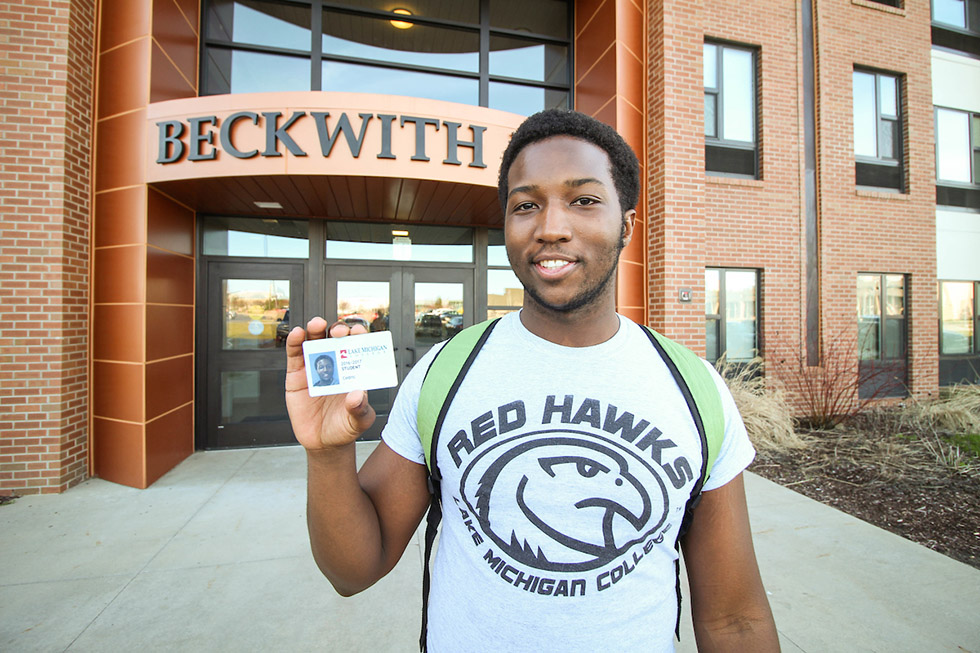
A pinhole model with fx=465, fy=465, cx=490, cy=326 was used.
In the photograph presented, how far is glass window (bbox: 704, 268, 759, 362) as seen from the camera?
7.23 meters

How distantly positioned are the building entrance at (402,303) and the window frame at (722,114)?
4389 millimetres

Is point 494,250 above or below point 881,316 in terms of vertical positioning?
above

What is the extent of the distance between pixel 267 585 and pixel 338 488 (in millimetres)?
2566

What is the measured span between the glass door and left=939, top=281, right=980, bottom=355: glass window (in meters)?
11.4

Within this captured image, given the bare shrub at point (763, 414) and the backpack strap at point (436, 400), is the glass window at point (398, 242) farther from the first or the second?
the backpack strap at point (436, 400)

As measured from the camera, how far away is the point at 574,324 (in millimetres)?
1232

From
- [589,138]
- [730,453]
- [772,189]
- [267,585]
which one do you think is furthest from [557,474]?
[772,189]

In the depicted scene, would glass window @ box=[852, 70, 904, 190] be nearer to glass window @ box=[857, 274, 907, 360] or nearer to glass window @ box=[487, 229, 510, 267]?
glass window @ box=[857, 274, 907, 360]

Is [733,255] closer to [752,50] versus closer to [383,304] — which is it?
[752,50]

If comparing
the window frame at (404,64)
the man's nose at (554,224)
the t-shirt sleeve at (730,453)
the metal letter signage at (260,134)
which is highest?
the window frame at (404,64)

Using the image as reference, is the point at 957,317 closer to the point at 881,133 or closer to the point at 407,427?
the point at 881,133

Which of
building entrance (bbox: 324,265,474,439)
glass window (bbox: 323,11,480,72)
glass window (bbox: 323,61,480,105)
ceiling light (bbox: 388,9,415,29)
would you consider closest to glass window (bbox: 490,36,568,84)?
glass window (bbox: 323,11,480,72)

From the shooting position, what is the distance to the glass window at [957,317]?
884cm

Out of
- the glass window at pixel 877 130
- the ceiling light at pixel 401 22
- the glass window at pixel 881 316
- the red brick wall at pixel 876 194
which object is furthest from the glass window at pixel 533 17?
the glass window at pixel 881 316
